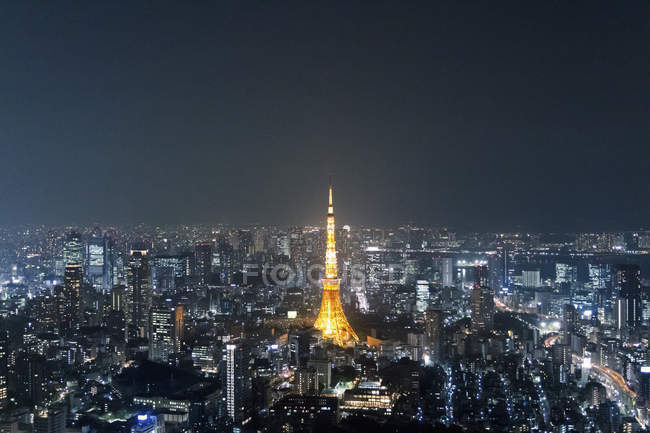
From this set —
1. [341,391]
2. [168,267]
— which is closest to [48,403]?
[341,391]

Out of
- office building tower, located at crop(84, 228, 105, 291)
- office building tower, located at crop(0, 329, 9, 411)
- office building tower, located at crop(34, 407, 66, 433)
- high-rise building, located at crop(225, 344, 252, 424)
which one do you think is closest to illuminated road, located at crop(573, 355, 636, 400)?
high-rise building, located at crop(225, 344, 252, 424)

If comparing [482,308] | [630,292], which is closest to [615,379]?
A: [630,292]

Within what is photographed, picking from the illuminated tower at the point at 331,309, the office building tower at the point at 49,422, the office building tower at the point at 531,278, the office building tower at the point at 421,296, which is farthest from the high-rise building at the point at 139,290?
the office building tower at the point at 531,278

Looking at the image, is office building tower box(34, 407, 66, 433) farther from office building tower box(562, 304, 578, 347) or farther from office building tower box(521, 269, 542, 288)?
office building tower box(521, 269, 542, 288)

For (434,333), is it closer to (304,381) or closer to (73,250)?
(304,381)

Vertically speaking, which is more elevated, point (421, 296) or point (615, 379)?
point (421, 296)

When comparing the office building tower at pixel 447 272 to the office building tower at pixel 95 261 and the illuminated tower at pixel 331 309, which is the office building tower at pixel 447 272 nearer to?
the illuminated tower at pixel 331 309
